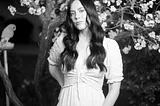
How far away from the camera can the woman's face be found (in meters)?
2.02

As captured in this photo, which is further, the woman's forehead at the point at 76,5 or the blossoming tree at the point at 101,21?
the blossoming tree at the point at 101,21

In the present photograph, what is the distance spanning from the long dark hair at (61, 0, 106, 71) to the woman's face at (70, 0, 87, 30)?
0.07ft

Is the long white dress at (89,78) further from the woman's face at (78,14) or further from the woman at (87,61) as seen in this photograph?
the woman's face at (78,14)

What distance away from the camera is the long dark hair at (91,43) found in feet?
6.56

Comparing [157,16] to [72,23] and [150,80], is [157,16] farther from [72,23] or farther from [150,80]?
[72,23]

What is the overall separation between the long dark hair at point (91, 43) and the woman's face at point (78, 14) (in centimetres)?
2

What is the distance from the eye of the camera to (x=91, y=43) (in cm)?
205

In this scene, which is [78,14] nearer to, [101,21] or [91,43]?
[91,43]

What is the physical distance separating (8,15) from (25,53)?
1.69 ft

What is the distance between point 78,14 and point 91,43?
169mm

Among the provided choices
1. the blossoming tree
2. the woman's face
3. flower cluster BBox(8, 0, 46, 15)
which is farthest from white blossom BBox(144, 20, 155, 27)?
the woman's face

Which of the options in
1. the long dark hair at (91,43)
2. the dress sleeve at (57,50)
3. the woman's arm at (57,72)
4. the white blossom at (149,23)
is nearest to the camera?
the long dark hair at (91,43)

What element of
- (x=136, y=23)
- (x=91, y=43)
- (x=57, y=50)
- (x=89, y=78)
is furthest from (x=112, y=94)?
(x=136, y=23)

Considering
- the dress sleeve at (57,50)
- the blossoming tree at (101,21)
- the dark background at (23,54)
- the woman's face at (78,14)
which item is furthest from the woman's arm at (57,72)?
the dark background at (23,54)
